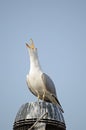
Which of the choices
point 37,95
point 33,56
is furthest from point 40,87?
point 33,56

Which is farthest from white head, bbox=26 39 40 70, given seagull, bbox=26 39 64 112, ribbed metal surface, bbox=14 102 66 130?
ribbed metal surface, bbox=14 102 66 130

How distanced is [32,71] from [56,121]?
3.01 m

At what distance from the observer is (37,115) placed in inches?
405

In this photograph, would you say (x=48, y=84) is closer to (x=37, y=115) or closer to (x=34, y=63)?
(x=34, y=63)

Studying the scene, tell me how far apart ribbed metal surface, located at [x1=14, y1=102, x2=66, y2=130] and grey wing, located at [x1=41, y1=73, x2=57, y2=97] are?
168 cm

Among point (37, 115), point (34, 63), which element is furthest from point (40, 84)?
point (37, 115)

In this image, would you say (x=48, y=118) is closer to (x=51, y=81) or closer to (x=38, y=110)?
(x=38, y=110)

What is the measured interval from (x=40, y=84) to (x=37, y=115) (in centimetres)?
219

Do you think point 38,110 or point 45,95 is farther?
point 45,95

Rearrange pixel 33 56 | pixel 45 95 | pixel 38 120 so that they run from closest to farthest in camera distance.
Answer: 1. pixel 38 120
2. pixel 45 95
3. pixel 33 56

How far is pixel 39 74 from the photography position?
41.4 feet

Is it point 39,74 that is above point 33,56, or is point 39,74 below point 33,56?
below

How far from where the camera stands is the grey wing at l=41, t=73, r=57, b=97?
1235cm

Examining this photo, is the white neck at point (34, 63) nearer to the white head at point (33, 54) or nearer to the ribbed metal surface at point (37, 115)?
the white head at point (33, 54)
